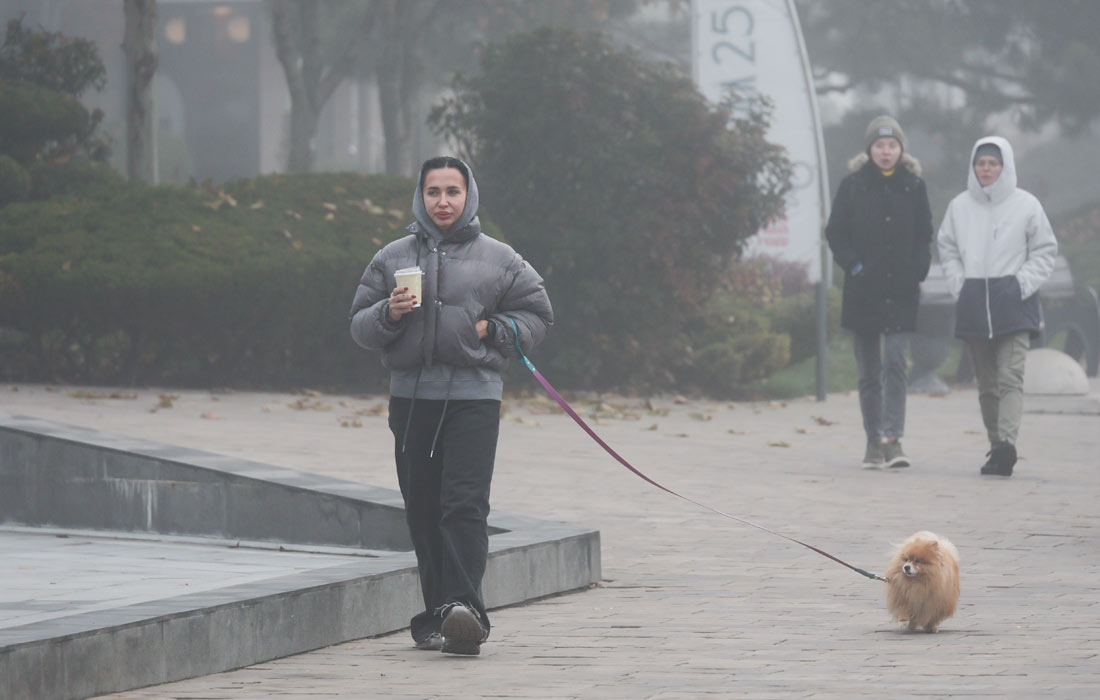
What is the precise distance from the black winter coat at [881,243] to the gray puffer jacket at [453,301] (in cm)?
554

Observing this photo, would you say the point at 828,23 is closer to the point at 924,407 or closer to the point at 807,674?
the point at 924,407

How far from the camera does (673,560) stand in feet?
25.4

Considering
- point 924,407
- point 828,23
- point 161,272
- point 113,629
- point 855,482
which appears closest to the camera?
point 113,629

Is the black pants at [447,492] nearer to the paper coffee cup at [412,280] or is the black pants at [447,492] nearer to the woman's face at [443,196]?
the paper coffee cup at [412,280]

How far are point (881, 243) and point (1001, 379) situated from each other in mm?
1086

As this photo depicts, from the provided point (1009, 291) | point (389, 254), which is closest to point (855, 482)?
point (1009, 291)

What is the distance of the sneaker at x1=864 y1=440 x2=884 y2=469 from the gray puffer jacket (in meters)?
5.74

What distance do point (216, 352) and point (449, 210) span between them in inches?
358

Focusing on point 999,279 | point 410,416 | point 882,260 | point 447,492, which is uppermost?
point 882,260

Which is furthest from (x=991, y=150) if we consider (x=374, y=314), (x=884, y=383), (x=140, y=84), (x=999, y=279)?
(x=140, y=84)

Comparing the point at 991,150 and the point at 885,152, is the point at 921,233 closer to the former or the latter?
the point at 885,152

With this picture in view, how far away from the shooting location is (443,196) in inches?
227

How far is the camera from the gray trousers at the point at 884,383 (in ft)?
36.7

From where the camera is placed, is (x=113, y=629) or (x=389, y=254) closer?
(x=113, y=629)
